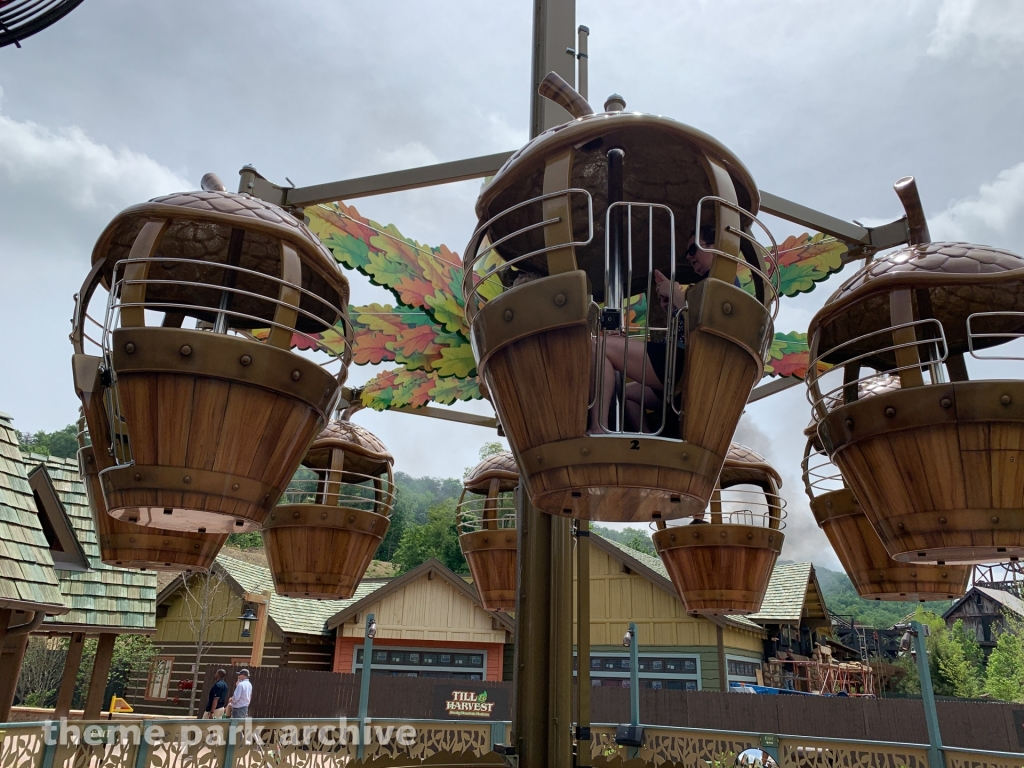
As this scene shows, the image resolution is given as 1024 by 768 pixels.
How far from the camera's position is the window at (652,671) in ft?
66.6

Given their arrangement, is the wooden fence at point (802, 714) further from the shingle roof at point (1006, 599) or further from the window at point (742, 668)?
the shingle roof at point (1006, 599)

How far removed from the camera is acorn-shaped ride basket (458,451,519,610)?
4977 millimetres

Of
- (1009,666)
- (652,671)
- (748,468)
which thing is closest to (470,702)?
(652,671)

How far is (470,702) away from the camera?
52.4ft

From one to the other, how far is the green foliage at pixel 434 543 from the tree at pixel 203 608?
2695 centimetres

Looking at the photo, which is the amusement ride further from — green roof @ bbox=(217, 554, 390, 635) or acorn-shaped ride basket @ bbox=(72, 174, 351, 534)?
green roof @ bbox=(217, 554, 390, 635)

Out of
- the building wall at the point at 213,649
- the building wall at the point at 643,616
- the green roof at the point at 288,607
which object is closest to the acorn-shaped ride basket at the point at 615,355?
the building wall at the point at 643,616

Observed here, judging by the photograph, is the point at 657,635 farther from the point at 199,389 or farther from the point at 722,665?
the point at 199,389

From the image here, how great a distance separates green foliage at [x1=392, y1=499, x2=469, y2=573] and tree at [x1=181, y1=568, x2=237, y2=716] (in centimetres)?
2695

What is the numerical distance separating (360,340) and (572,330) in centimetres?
415

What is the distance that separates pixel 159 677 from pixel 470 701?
14678 mm

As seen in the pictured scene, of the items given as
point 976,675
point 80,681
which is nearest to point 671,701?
point 80,681

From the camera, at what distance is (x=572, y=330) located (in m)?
1.62

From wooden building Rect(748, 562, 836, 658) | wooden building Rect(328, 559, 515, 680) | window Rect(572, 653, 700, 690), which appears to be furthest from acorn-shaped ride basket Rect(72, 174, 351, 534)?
wooden building Rect(328, 559, 515, 680)
